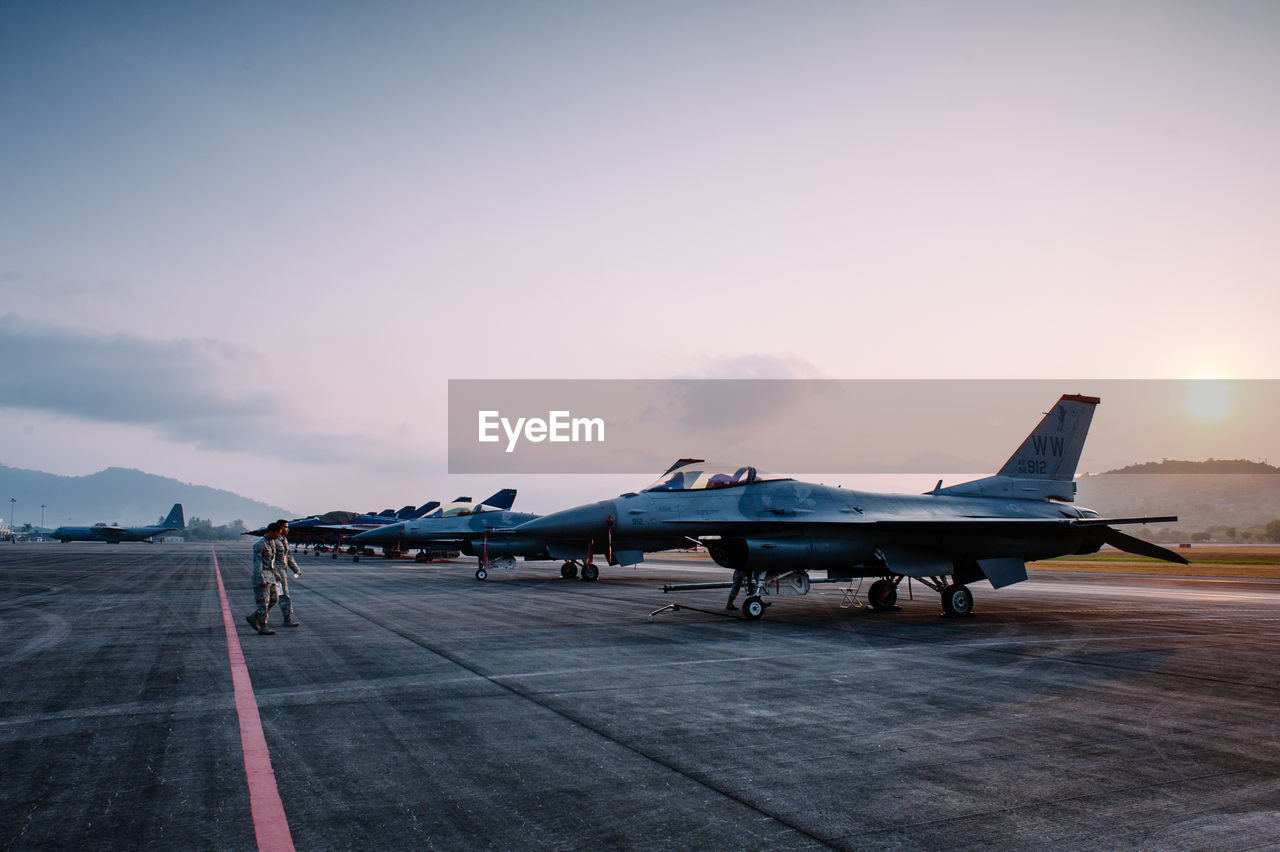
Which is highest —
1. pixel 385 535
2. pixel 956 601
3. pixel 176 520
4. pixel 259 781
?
pixel 176 520

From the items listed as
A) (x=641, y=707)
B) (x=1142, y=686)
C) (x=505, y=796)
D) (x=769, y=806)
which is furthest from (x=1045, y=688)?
(x=505, y=796)

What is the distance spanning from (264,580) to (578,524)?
918 cm

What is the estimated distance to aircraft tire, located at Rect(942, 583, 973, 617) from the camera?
A: 1472 centimetres

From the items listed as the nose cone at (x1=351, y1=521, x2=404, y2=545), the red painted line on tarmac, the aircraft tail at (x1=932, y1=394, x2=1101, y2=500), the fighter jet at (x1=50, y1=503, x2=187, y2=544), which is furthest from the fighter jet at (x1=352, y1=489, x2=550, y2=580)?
the fighter jet at (x1=50, y1=503, x2=187, y2=544)

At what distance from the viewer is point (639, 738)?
5.64m

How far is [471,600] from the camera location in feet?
59.5

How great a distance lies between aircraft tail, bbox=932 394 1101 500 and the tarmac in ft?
19.2

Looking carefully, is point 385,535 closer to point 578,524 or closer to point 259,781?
point 578,524

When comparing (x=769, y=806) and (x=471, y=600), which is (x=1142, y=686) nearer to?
(x=769, y=806)

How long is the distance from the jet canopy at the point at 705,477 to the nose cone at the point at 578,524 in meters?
3.26

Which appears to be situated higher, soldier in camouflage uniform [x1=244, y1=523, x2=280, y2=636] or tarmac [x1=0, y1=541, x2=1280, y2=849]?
soldier in camouflage uniform [x1=244, y1=523, x2=280, y2=636]

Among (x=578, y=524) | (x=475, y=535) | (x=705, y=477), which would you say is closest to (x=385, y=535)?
(x=475, y=535)

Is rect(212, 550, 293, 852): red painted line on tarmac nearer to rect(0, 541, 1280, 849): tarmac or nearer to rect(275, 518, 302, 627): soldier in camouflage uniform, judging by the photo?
rect(0, 541, 1280, 849): tarmac

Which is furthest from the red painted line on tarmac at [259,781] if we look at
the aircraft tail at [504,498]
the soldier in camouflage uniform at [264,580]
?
the aircraft tail at [504,498]
